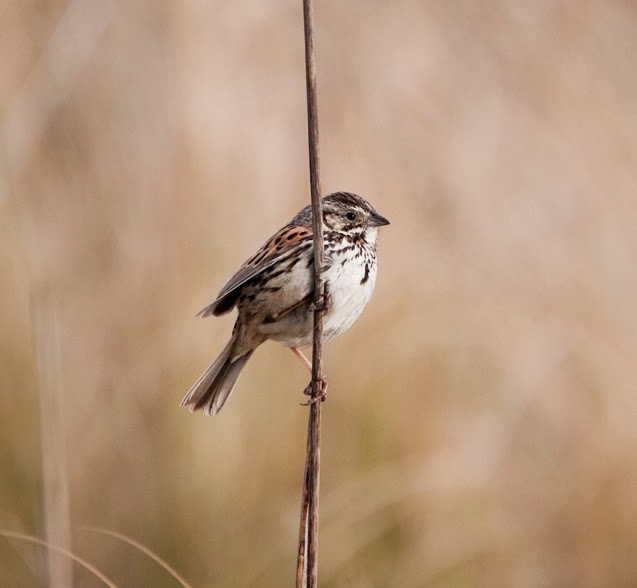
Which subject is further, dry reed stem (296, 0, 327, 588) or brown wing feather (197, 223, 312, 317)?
brown wing feather (197, 223, 312, 317)

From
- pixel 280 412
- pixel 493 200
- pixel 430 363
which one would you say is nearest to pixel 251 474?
pixel 280 412

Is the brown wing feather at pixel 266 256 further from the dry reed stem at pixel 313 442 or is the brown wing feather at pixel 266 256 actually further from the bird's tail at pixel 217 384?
the dry reed stem at pixel 313 442

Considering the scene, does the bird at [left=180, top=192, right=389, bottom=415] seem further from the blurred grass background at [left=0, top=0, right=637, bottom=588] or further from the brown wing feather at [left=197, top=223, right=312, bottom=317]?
the blurred grass background at [left=0, top=0, right=637, bottom=588]

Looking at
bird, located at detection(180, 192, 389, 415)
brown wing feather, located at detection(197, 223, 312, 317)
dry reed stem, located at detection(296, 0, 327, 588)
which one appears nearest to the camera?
dry reed stem, located at detection(296, 0, 327, 588)

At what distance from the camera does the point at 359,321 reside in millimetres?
4621

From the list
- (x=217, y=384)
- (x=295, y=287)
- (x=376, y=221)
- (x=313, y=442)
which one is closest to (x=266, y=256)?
(x=295, y=287)

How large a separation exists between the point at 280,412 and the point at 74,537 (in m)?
0.96

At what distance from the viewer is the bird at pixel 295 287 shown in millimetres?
2676

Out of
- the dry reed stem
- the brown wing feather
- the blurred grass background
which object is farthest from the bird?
the blurred grass background

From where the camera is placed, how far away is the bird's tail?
300cm

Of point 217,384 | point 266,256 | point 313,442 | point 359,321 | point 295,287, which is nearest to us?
point 313,442

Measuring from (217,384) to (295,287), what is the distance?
1.60 feet

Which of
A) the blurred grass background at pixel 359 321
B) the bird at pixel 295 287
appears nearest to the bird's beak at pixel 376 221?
the bird at pixel 295 287

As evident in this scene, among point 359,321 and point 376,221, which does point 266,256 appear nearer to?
point 376,221
